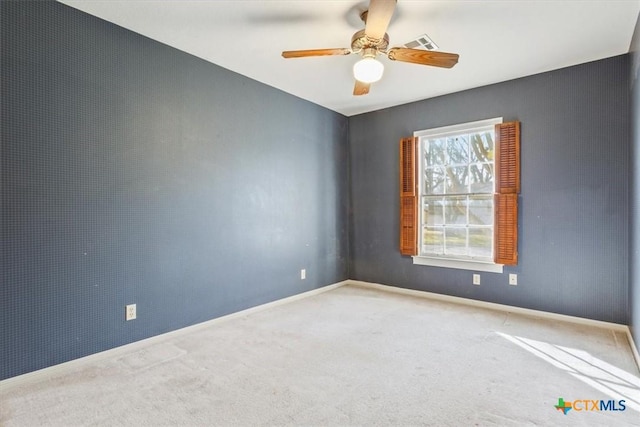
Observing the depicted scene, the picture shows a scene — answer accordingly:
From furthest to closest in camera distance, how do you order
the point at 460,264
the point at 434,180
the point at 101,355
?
the point at 434,180
the point at 460,264
the point at 101,355

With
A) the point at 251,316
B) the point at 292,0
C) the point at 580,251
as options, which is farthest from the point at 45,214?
the point at 580,251

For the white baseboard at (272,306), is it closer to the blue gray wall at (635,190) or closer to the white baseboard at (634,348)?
the white baseboard at (634,348)

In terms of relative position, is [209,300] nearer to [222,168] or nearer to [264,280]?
[264,280]

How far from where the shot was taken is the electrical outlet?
260 centimetres

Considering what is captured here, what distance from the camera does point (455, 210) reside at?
4.05m

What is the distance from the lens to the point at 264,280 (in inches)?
145

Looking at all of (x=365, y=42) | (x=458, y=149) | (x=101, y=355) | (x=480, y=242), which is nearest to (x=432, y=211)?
(x=480, y=242)

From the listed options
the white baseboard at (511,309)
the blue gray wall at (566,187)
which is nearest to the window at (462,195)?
the blue gray wall at (566,187)

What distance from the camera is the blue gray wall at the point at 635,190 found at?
94.5 inches

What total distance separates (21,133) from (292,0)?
1.93m

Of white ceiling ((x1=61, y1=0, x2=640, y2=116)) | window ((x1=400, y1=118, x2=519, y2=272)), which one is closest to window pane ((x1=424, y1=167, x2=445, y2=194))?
window ((x1=400, y1=118, x2=519, y2=272))

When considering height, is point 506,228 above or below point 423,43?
below

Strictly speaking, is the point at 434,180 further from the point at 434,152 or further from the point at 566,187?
the point at 566,187

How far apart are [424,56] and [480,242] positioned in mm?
2364
